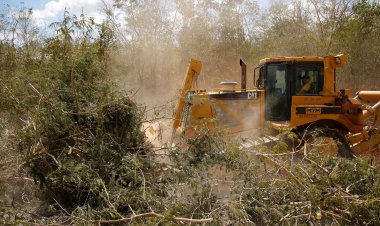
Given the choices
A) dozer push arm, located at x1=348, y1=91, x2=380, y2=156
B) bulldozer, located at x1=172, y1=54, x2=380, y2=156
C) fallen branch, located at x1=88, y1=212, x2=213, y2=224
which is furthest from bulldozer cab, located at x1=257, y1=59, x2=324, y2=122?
fallen branch, located at x1=88, y1=212, x2=213, y2=224

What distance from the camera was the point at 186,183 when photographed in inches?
171

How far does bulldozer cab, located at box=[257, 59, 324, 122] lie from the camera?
7.90 meters

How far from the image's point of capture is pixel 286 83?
26.0ft

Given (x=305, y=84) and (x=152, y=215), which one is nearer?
(x=152, y=215)

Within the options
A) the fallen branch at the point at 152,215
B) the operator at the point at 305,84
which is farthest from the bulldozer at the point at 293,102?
the fallen branch at the point at 152,215

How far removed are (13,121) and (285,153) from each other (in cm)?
315

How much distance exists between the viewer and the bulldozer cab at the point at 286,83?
25.9 feet

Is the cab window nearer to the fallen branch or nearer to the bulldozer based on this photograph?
the bulldozer

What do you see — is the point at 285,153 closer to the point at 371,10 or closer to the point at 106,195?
the point at 106,195

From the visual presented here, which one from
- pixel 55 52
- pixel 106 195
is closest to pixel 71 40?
pixel 55 52

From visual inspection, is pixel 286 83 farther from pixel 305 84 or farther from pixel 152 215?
pixel 152 215

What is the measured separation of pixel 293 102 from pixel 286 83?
0.38 meters

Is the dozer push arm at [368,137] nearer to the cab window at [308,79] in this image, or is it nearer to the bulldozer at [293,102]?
the bulldozer at [293,102]

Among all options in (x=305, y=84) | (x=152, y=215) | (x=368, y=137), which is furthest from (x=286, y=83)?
(x=152, y=215)
